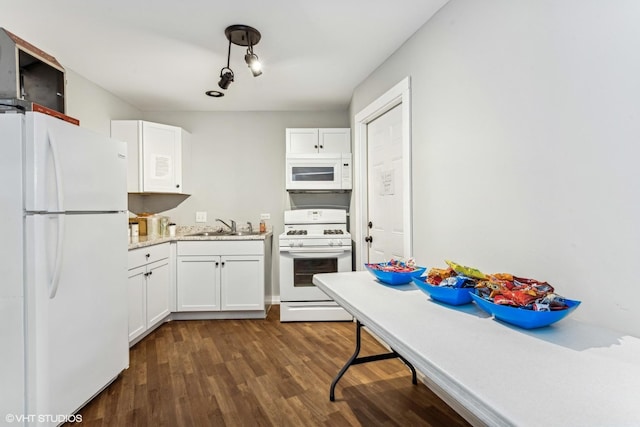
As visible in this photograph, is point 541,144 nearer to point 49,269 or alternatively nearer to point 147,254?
point 49,269

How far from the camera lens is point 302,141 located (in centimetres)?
376

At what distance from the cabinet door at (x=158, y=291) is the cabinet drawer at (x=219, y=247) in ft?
0.75

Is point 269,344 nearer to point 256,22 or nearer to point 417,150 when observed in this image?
point 417,150

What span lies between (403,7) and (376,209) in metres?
1.70

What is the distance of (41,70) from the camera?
1964 mm

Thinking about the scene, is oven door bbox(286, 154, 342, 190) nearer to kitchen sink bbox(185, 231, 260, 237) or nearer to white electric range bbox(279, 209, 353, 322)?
white electric range bbox(279, 209, 353, 322)

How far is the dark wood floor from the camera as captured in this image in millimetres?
1812

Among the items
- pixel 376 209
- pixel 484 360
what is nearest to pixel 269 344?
pixel 376 209

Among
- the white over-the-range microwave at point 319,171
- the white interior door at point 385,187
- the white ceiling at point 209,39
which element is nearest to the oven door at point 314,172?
the white over-the-range microwave at point 319,171

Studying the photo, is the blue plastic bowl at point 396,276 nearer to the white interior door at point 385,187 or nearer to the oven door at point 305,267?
the white interior door at point 385,187

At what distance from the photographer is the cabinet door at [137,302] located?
8.75ft

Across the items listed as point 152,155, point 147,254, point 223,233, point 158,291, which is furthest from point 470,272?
point 152,155

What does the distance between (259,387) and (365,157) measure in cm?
232

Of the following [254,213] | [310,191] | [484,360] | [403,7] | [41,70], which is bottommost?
[484,360]
